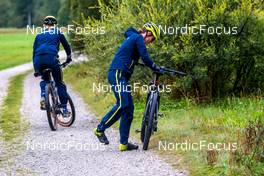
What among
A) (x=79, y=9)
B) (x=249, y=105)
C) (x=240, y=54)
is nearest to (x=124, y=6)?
(x=240, y=54)

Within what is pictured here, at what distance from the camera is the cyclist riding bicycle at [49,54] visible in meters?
11.1

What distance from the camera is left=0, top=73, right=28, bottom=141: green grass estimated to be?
36.1 ft

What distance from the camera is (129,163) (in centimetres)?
801

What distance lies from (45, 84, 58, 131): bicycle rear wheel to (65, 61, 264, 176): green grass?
1.53 m

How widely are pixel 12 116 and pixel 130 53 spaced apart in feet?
18.6

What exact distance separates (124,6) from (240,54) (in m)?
Result: 3.04

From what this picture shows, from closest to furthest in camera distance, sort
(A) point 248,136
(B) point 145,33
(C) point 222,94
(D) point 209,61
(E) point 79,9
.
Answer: (A) point 248,136
(B) point 145,33
(D) point 209,61
(C) point 222,94
(E) point 79,9

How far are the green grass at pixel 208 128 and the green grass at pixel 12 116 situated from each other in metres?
1.87

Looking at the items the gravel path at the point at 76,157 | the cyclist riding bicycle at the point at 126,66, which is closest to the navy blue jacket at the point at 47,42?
the gravel path at the point at 76,157

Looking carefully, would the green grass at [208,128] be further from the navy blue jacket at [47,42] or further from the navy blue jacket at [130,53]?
the navy blue jacket at [47,42]

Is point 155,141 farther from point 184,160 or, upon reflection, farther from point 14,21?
point 14,21

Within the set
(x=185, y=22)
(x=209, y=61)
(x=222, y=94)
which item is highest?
(x=185, y=22)
